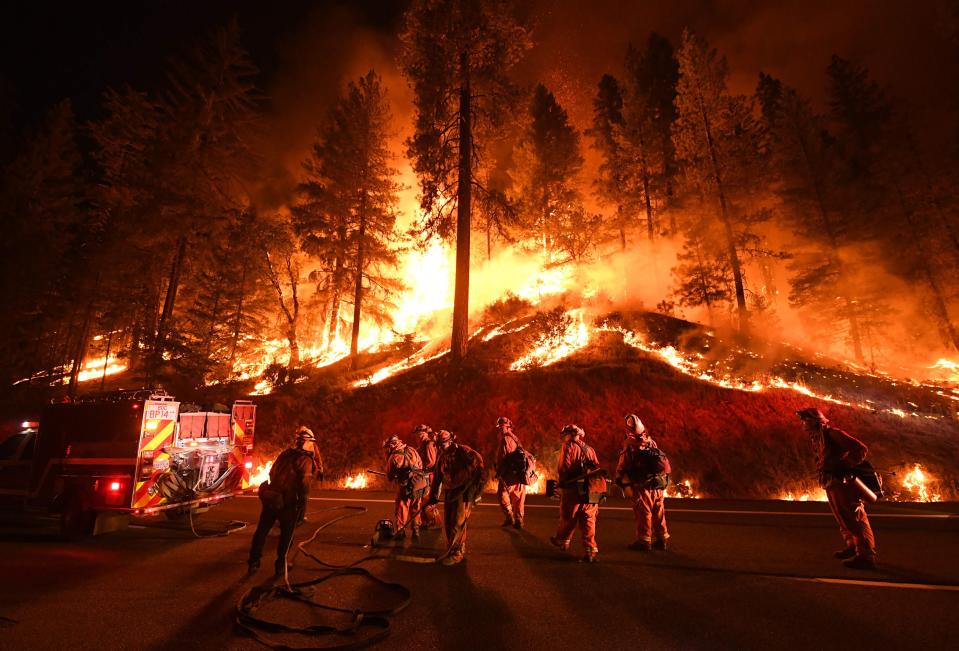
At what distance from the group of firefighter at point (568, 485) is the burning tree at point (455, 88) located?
11395 millimetres

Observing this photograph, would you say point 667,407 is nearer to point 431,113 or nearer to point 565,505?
point 565,505

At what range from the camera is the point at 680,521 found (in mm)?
8695

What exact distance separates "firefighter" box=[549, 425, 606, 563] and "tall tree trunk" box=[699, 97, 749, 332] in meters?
18.8

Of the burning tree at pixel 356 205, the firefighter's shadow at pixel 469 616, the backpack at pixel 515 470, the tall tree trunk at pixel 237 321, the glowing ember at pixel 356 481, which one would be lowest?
the firefighter's shadow at pixel 469 616

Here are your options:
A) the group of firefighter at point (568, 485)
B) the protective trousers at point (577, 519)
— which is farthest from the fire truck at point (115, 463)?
the protective trousers at point (577, 519)

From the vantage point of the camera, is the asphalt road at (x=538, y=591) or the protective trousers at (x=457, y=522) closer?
the asphalt road at (x=538, y=591)

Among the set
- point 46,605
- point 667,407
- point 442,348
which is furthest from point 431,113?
point 46,605

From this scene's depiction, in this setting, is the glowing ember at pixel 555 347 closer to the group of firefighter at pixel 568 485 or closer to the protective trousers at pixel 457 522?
the group of firefighter at pixel 568 485

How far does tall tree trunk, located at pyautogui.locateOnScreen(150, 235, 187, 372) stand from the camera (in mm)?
20438

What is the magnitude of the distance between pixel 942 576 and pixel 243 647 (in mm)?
7952

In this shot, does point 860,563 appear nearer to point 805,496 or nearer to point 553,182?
point 805,496

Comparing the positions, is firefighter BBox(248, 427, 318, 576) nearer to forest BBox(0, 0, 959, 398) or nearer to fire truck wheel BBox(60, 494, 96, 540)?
fire truck wheel BBox(60, 494, 96, 540)

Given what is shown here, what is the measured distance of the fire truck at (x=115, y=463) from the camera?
7.73 metres

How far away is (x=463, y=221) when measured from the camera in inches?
778
